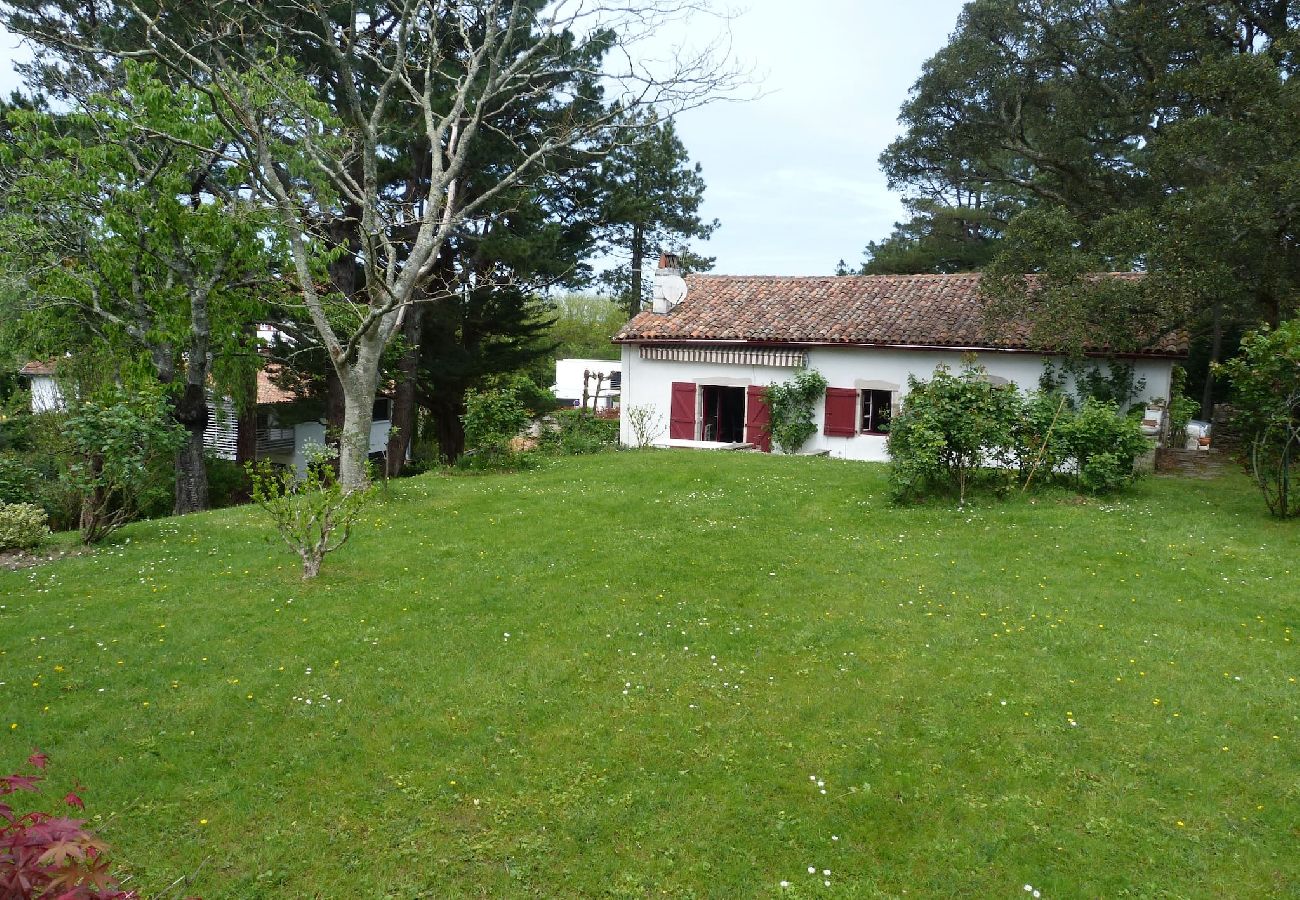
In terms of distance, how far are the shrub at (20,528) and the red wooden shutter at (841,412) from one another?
638 inches

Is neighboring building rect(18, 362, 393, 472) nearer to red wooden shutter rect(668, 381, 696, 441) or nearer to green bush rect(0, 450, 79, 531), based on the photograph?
red wooden shutter rect(668, 381, 696, 441)

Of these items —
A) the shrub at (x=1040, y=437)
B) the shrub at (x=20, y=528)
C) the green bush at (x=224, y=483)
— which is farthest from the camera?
the green bush at (x=224, y=483)

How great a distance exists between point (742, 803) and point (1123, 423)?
1086 cm

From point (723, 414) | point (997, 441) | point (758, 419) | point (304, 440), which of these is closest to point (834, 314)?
point (758, 419)

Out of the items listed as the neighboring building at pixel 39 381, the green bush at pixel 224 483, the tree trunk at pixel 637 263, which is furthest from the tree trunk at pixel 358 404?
the tree trunk at pixel 637 263

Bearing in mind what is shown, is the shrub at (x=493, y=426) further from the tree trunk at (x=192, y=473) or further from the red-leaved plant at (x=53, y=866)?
the red-leaved plant at (x=53, y=866)

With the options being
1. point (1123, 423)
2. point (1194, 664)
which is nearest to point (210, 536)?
point (1194, 664)

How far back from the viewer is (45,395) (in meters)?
25.8

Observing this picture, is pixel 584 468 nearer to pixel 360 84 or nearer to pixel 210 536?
pixel 210 536

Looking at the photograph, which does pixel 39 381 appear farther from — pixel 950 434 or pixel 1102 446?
pixel 1102 446

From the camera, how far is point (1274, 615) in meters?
8.05

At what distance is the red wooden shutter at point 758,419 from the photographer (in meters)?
Answer: 21.5

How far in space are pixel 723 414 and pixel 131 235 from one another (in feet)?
47.0

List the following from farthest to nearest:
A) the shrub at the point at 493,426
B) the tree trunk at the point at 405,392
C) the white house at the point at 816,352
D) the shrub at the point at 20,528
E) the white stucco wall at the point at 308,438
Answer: the white stucco wall at the point at 308,438 → the tree trunk at the point at 405,392 → the white house at the point at 816,352 → the shrub at the point at 493,426 → the shrub at the point at 20,528
